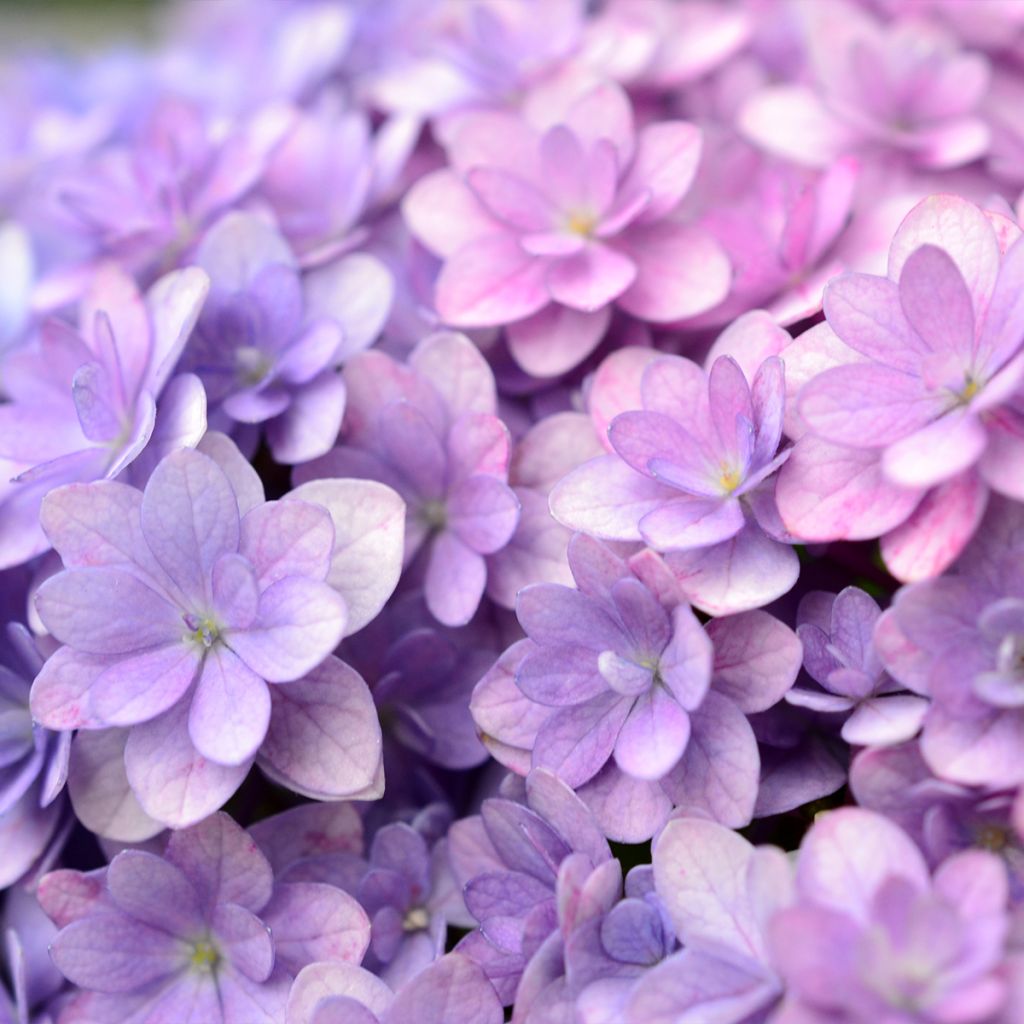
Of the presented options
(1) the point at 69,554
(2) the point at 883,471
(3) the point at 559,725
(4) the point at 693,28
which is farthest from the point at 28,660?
(4) the point at 693,28

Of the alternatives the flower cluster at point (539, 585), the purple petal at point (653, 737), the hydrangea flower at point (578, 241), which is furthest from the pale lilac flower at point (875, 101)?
the purple petal at point (653, 737)

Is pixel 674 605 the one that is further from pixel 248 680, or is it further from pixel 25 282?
pixel 25 282

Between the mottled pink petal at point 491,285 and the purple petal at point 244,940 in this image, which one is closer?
the purple petal at point 244,940

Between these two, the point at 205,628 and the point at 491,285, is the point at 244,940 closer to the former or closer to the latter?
the point at 205,628

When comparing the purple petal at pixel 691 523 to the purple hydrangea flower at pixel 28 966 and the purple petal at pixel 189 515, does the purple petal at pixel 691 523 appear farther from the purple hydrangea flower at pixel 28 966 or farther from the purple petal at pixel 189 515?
the purple hydrangea flower at pixel 28 966

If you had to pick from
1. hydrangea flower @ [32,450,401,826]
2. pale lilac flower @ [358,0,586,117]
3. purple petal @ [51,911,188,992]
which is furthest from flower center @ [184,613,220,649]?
pale lilac flower @ [358,0,586,117]

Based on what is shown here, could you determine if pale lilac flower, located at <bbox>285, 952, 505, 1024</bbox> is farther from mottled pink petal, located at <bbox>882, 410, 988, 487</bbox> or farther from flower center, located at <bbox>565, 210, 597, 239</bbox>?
flower center, located at <bbox>565, 210, 597, 239</bbox>
